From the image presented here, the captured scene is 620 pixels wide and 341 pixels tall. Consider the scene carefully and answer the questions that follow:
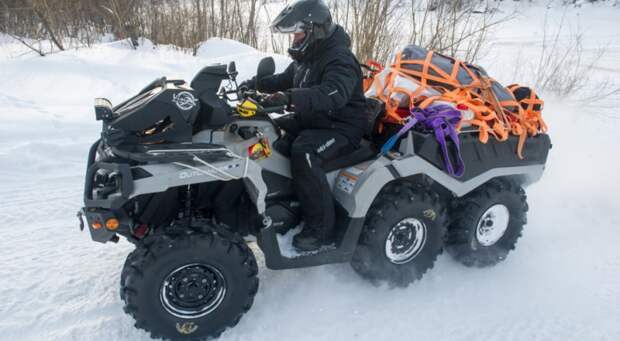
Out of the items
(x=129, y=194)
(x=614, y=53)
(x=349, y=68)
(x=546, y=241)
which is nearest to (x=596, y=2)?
(x=614, y=53)

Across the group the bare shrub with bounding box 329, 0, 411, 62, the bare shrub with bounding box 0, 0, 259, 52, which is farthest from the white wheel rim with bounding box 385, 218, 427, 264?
the bare shrub with bounding box 0, 0, 259, 52

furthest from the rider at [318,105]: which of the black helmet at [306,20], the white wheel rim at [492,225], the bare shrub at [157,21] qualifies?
the bare shrub at [157,21]

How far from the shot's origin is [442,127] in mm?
3295

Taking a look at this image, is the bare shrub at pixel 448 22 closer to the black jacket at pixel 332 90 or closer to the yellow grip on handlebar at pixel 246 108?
the black jacket at pixel 332 90

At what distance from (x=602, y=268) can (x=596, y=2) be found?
21951mm

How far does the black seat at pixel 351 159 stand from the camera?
10.8 feet

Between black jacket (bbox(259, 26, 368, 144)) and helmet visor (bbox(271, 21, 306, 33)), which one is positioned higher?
helmet visor (bbox(271, 21, 306, 33))

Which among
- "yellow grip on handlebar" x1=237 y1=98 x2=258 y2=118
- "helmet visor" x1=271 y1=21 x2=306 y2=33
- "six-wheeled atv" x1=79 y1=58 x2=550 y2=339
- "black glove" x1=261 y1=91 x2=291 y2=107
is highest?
"helmet visor" x1=271 y1=21 x2=306 y2=33

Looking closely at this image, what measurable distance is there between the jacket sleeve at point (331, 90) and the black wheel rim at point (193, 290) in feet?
3.54

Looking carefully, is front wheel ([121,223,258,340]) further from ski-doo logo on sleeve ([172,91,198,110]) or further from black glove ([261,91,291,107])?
black glove ([261,91,291,107])

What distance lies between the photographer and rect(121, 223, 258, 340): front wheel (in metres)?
2.58

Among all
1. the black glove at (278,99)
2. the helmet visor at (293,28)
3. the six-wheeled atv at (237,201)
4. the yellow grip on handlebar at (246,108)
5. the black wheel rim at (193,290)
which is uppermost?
the helmet visor at (293,28)

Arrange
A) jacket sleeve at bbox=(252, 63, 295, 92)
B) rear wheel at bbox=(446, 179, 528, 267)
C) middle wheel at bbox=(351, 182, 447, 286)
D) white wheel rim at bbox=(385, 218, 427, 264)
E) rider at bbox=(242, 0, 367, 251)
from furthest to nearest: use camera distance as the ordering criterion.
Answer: jacket sleeve at bbox=(252, 63, 295, 92) < rear wheel at bbox=(446, 179, 528, 267) < white wheel rim at bbox=(385, 218, 427, 264) < middle wheel at bbox=(351, 182, 447, 286) < rider at bbox=(242, 0, 367, 251)

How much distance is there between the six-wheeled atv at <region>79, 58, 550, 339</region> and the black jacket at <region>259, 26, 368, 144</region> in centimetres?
17
